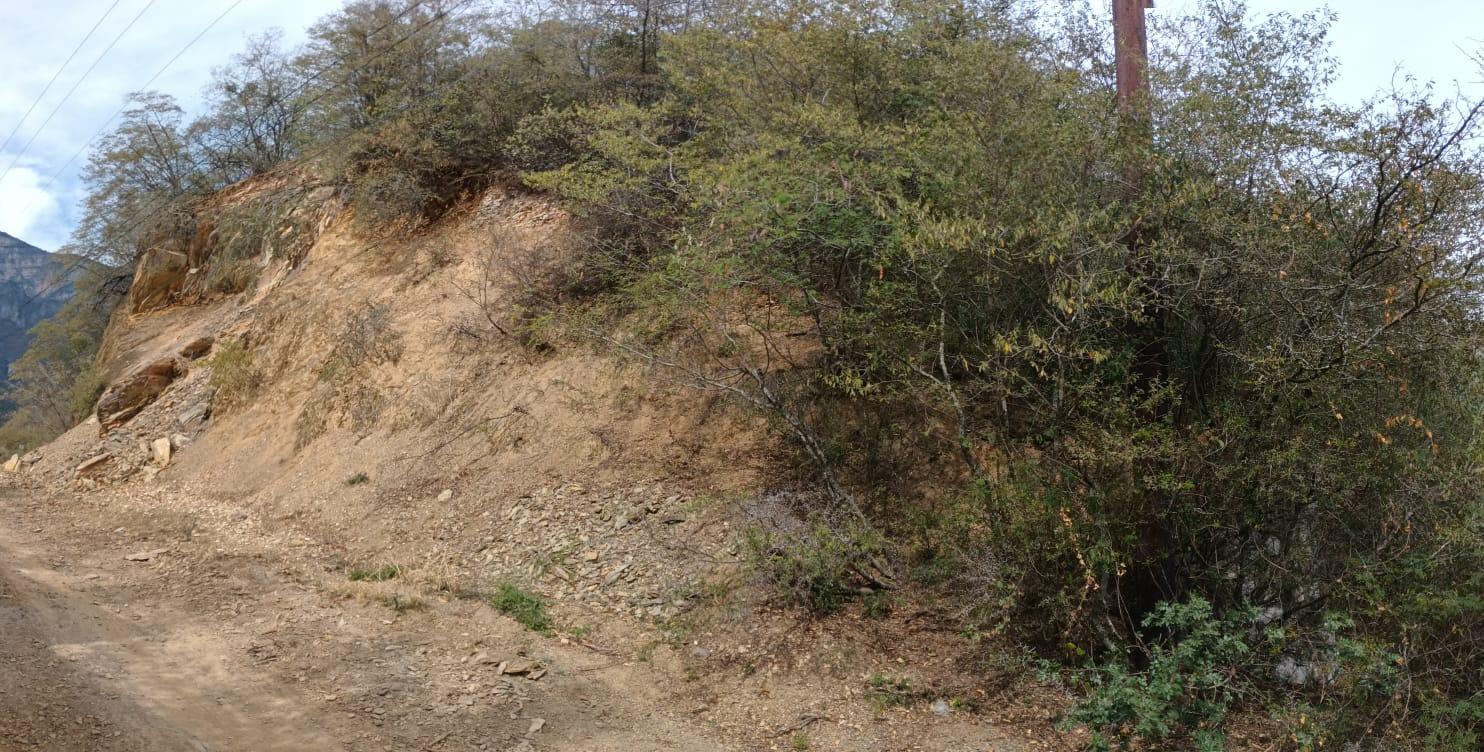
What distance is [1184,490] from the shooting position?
715 centimetres

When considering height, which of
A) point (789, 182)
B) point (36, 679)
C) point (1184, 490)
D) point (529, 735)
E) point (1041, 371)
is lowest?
point (529, 735)

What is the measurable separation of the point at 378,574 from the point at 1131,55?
27.4 ft

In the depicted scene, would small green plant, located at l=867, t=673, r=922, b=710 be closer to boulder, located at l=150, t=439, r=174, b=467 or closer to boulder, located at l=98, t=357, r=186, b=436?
boulder, located at l=150, t=439, r=174, b=467

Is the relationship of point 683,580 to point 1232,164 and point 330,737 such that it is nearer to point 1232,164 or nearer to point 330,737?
point 330,737

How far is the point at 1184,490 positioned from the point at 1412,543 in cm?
154

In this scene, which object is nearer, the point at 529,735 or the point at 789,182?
the point at 529,735

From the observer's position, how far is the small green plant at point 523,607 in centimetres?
854

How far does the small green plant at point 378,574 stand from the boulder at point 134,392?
10.5m

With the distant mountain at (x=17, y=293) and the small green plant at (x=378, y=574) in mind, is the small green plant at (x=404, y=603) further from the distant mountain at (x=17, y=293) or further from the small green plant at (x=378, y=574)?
the distant mountain at (x=17, y=293)

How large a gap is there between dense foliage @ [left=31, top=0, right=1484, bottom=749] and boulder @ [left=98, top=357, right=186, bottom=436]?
41.1 feet

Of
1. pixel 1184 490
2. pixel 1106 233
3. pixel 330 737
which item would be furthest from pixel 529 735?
pixel 1106 233

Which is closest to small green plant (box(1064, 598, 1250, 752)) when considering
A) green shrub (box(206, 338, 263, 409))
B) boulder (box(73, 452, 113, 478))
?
green shrub (box(206, 338, 263, 409))

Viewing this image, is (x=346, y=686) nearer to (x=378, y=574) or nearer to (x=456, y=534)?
(x=378, y=574)

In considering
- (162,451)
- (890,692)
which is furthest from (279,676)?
(162,451)
